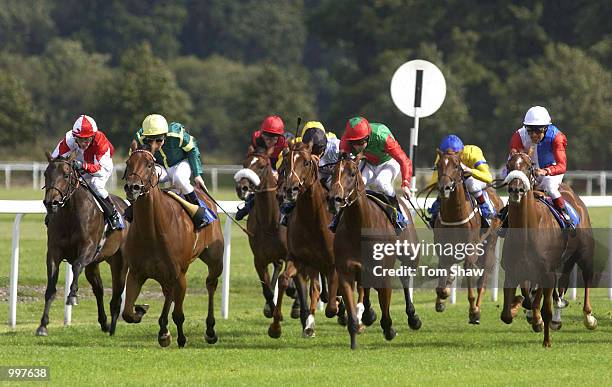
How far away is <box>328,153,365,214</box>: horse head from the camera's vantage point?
9484 millimetres

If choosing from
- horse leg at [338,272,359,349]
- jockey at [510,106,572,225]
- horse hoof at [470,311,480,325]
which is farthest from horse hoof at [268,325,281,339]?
jockey at [510,106,572,225]

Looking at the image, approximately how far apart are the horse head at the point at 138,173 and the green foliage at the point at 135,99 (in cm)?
3355

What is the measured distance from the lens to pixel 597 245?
1235cm

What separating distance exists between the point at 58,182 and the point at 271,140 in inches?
88.9

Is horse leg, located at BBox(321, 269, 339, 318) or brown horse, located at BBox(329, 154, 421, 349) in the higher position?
brown horse, located at BBox(329, 154, 421, 349)

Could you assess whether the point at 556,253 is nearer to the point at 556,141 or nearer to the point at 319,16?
the point at 556,141

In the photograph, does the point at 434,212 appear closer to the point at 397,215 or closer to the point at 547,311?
the point at 397,215

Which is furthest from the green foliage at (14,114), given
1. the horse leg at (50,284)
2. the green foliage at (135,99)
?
the horse leg at (50,284)

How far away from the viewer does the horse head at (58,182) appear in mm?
10383

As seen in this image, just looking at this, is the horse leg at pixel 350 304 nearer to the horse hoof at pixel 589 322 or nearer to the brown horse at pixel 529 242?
the brown horse at pixel 529 242

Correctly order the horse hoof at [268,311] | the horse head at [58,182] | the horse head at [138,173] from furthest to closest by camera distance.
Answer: the horse hoof at [268,311], the horse head at [58,182], the horse head at [138,173]

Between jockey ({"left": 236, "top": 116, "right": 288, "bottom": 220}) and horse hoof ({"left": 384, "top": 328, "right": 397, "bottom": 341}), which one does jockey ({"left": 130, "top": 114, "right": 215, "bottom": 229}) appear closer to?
jockey ({"left": 236, "top": 116, "right": 288, "bottom": 220})

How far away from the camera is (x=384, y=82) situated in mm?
45656

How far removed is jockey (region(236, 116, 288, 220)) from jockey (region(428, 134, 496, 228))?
1355mm
